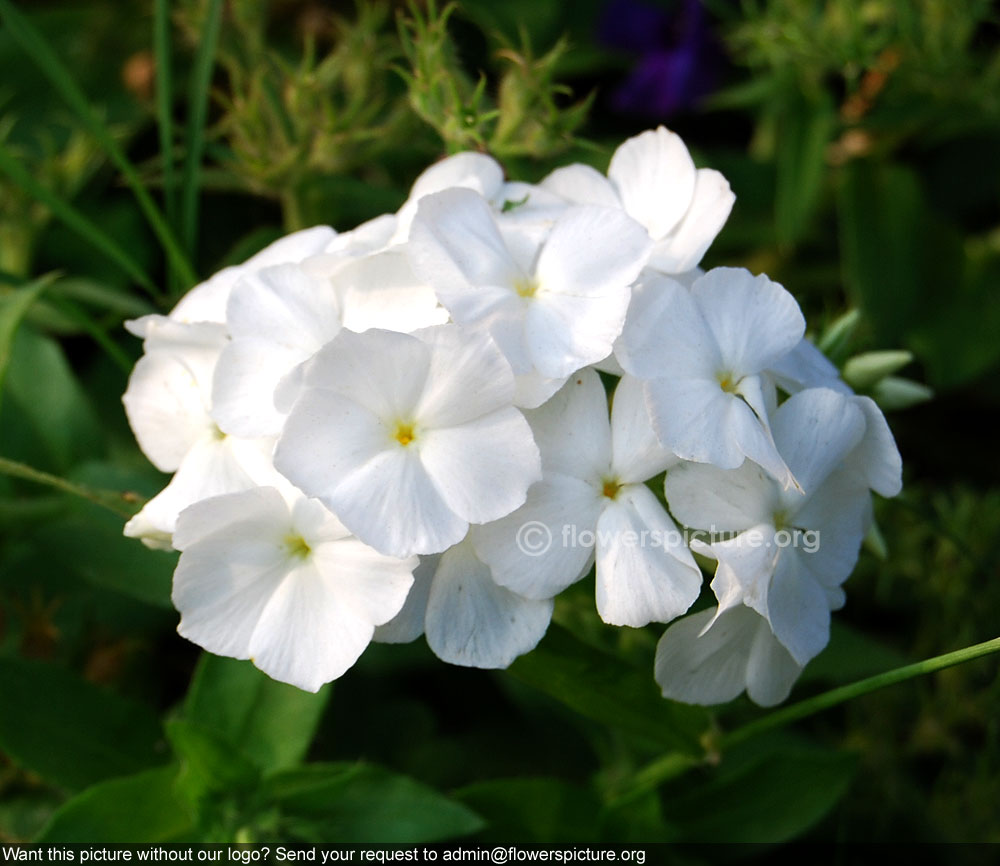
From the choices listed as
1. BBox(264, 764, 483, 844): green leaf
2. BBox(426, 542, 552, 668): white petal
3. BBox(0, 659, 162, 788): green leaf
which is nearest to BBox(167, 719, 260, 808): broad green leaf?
BBox(264, 764, 483, 844): green leaf

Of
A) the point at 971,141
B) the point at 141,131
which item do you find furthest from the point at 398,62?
the point at 971,141

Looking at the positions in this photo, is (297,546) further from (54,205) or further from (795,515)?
(54,205)

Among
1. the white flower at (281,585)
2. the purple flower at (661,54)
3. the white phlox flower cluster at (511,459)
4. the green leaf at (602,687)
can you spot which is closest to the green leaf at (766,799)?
the green leaf at (602,687)

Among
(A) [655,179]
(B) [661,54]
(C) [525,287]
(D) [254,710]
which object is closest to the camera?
(C) [525,287]

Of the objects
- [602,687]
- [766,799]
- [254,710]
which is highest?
[602,687]

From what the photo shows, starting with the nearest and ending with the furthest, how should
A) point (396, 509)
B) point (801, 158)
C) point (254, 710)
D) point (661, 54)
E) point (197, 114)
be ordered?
point (396, 509), point (254, 710), point (197, 114), point (801, 158), point (661, 54)

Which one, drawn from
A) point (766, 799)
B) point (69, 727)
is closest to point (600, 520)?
point (766, 799)
